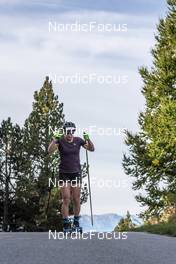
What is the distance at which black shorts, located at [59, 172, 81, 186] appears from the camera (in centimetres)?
1148

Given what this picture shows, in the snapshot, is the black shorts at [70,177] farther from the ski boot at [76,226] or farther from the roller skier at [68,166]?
the ski boot at [76,226]

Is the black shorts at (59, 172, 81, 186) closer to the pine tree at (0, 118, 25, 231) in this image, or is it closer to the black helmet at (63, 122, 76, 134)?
the black helmet at (63, 122, 76, 134)

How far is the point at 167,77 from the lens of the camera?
1093 inches

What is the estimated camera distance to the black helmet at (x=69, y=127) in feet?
37.7

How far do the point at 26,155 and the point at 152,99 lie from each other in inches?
998

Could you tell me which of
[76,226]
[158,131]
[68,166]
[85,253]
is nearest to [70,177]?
[68,166]

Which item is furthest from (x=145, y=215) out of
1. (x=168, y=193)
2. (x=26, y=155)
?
(x=26, y=155)

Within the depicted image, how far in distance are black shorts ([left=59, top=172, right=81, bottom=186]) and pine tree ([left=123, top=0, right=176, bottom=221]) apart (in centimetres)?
1520

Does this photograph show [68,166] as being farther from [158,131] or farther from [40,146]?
[40,146]

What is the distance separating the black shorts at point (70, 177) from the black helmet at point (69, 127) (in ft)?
2.52

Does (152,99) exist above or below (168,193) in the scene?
above

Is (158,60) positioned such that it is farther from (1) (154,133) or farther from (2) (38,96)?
(2) (38,96)

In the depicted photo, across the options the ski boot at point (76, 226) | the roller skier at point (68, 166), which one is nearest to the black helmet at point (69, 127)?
the roller skier at point (68, 166)

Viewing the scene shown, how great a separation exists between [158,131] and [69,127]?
15.5m
